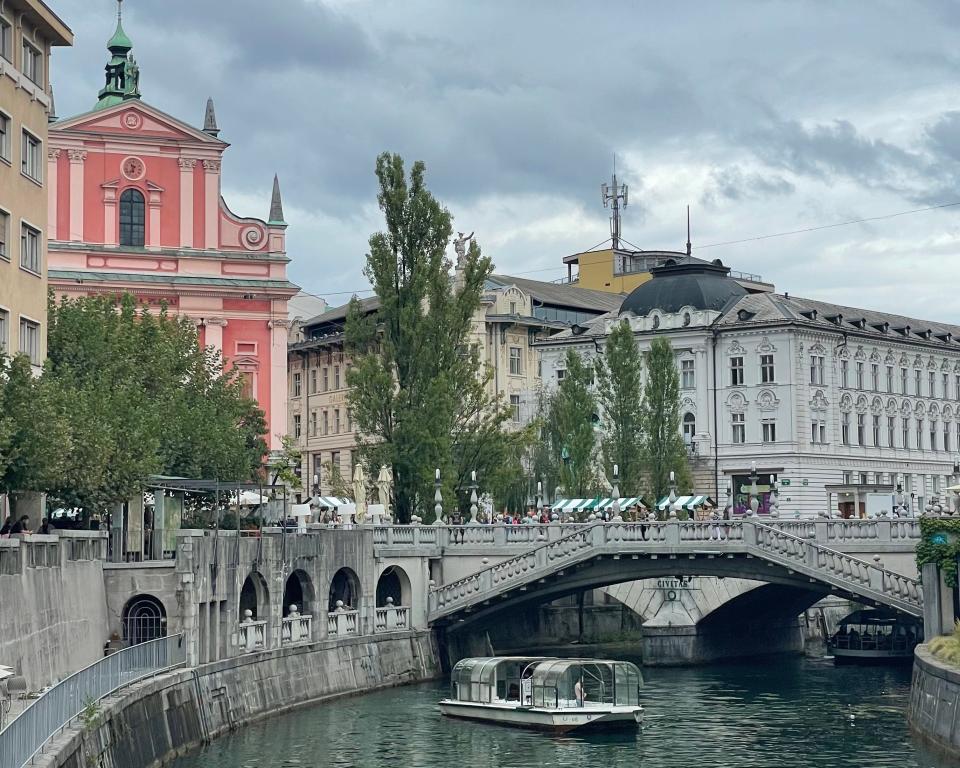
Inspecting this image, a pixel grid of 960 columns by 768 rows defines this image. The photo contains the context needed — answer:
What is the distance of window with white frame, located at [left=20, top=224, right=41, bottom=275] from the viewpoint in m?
59.5

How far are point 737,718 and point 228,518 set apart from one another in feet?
64.5

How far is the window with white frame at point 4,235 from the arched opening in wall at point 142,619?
1063 cm

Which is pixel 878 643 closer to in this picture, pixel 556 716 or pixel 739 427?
pixel 556 716

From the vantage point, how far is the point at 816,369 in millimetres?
117250

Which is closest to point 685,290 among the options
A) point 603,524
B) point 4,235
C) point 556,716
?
point 603,524

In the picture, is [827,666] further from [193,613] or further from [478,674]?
[193,613]

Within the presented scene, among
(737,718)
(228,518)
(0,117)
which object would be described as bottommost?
(737,718)

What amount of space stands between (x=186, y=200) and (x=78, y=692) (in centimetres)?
5873

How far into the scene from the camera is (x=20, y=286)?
59.2 m

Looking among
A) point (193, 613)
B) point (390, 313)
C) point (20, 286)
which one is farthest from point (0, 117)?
point (390, 313)

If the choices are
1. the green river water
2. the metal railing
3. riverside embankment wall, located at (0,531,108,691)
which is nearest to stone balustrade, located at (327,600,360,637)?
the green river water

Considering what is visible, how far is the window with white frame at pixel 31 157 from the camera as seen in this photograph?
195ft

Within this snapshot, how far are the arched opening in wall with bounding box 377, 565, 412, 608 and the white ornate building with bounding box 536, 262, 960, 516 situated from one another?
38.2 m

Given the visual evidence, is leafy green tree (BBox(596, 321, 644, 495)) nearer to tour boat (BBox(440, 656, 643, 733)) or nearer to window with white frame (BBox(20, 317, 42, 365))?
tour boat (BBox(440, 656, 643, 733))
